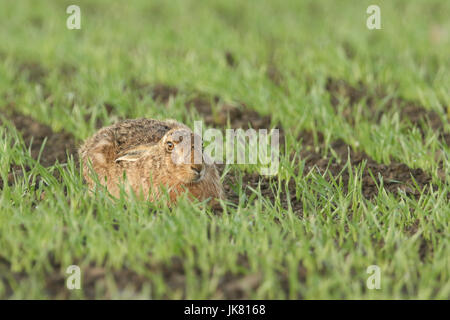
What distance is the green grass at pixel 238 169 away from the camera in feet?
11.6

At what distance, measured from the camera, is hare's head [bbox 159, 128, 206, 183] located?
4195 mm

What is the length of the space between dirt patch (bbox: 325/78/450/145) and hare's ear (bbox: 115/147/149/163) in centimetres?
230

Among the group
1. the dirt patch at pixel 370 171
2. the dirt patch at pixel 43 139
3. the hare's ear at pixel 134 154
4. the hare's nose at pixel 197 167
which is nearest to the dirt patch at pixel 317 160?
the dirt patch at pixel 370 171

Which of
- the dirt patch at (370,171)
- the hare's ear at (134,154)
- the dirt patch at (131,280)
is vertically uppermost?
the hare's ear at (134,154)

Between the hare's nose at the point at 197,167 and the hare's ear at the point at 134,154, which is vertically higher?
the hare's ear at the point at 134,154

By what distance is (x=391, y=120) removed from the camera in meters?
6.20

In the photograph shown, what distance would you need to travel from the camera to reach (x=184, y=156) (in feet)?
13.8

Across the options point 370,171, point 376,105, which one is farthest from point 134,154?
point 376,105

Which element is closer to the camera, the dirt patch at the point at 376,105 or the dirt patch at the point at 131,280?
the dirt patch at the point at 131,280

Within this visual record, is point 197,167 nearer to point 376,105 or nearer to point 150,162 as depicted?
point 150,162

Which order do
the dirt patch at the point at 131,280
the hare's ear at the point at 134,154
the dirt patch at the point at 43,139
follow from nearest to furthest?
the dirt patch at the point at 131,280 < the hare's ear at the point at 134,154 < the dirt patch at the point at 43,139

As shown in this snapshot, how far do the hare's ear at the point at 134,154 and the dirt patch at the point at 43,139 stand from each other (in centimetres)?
92

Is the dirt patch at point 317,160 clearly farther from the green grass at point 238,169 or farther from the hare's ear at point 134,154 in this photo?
the hare's ear at point 134,154

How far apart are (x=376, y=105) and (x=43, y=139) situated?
2.92 metres
